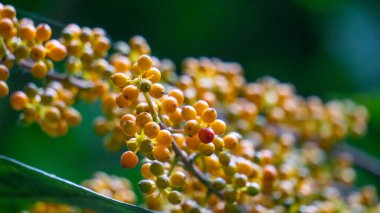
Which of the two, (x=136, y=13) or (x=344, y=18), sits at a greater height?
(x=344, y=18)

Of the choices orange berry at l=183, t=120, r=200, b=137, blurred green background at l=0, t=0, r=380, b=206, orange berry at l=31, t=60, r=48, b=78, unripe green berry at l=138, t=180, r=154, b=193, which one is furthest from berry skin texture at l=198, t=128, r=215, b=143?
blurred green background at l=0, t=0, r=380, b=206

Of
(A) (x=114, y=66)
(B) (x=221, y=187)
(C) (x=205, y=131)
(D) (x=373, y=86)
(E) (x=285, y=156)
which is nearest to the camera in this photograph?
(C) (x=205, y=131)

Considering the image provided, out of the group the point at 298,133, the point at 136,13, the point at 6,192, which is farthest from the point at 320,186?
the point at 136,13

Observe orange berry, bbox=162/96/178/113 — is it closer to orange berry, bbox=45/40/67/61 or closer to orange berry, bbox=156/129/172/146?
orange berry, bbox=156/129/172/146

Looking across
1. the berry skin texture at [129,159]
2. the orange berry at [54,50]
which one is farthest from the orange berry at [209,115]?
the orange berry at [54,50]

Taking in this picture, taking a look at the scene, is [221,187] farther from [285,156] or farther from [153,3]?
[153,3]
